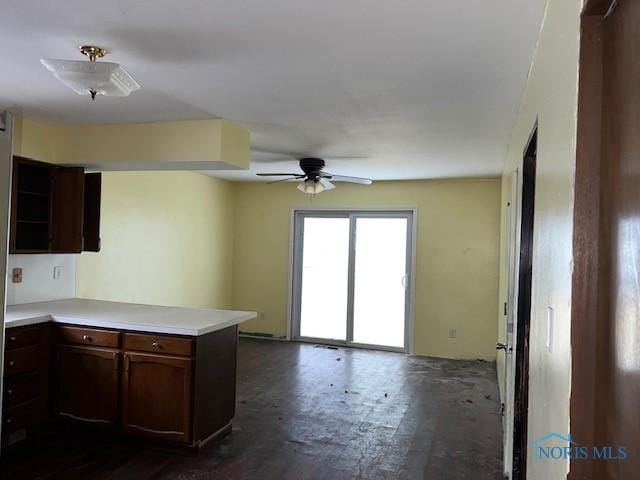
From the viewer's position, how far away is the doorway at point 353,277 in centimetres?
619

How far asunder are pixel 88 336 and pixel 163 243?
2.29m

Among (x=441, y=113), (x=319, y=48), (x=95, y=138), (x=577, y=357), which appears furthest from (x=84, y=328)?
(x=577, y=357)

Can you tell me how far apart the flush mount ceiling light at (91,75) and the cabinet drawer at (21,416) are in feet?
7.32

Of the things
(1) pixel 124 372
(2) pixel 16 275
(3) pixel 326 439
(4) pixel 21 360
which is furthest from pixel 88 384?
(3) pixel 326 439

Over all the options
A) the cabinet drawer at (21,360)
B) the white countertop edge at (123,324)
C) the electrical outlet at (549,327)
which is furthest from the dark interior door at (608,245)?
the cabinet drawer at (21,360)

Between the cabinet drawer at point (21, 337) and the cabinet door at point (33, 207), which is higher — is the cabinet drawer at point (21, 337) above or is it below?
below

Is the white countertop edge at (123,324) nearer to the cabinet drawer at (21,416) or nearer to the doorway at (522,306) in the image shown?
the cabinet drawer at (21,416)

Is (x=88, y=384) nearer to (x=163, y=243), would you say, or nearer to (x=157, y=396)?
(x=157, y=396)

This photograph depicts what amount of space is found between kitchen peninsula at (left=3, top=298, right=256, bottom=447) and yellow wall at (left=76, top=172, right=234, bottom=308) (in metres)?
1.13

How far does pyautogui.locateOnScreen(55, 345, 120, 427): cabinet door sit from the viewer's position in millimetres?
3082

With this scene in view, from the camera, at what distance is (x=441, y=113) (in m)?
3.00

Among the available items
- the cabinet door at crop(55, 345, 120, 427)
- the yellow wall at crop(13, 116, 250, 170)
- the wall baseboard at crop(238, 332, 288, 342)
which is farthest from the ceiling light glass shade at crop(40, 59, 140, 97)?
the wall baseboard at crop(238, 332, 288, 342)

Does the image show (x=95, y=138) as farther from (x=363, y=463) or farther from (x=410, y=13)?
(x=363, y=463)

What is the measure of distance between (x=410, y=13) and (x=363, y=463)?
2.62 m
